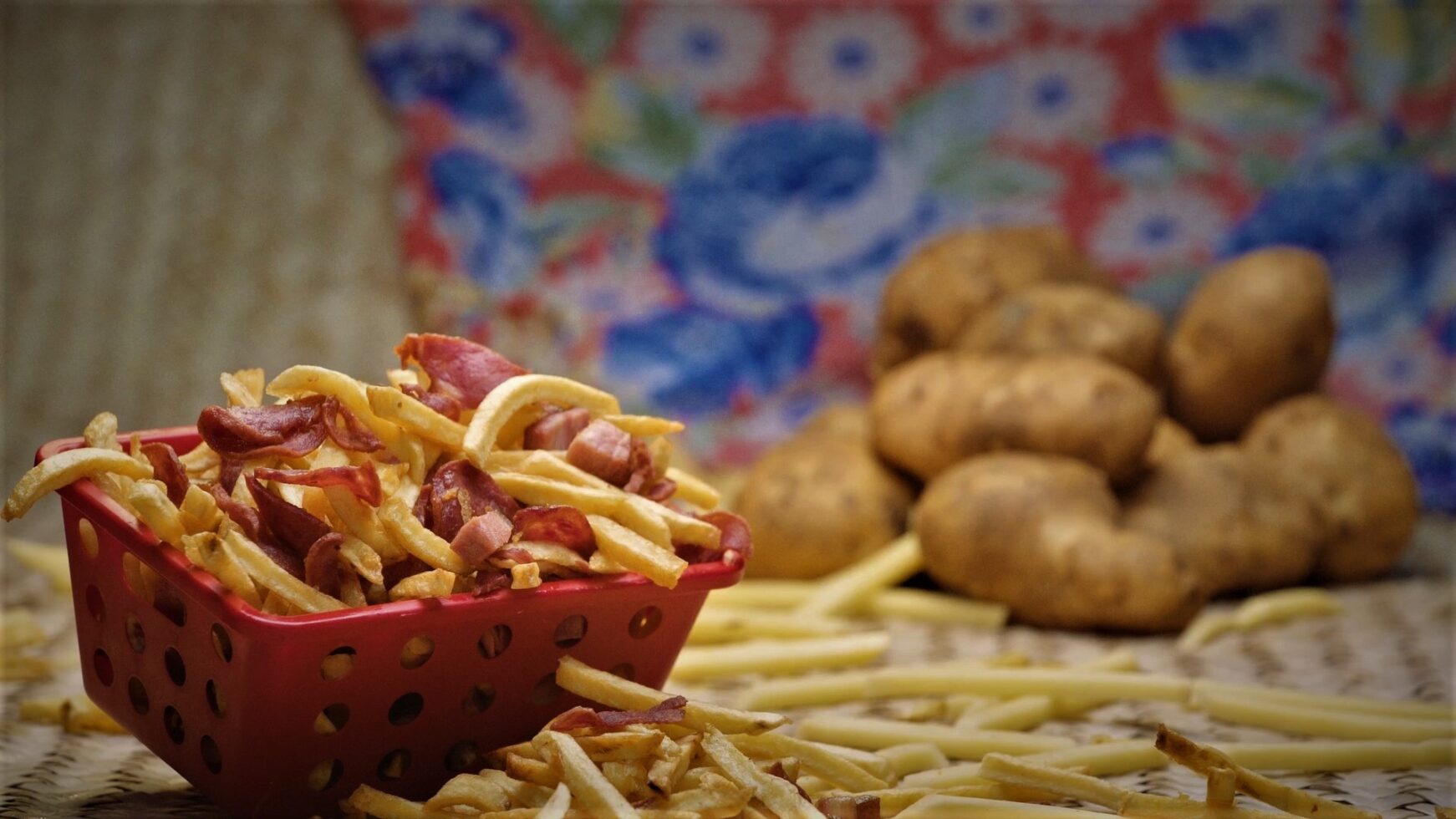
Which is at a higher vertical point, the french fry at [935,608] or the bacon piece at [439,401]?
the french fry at [935,608]

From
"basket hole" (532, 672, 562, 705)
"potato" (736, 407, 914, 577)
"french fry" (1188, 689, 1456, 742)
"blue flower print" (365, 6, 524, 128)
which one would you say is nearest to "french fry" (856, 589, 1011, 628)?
"potato" (736, 407, 914, 577)

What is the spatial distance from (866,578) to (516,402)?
3.80 ft

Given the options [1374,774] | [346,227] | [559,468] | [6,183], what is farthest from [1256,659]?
[6,183]

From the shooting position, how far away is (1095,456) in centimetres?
250

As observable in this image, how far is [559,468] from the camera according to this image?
54.2 inches

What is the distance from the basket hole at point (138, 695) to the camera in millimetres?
1367

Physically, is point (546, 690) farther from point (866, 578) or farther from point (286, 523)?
point (866, 578)

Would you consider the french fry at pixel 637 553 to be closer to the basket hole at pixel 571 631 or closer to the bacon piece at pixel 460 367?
the basket hole at pixel 571 631

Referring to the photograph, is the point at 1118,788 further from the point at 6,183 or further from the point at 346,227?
the point at 6,183

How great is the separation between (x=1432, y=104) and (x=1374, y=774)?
195 cm

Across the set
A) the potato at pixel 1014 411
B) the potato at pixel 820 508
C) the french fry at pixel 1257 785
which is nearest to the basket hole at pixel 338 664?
the french fry at pixel 1257 785

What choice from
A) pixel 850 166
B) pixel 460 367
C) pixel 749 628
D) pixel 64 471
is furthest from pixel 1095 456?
pixel 64 471

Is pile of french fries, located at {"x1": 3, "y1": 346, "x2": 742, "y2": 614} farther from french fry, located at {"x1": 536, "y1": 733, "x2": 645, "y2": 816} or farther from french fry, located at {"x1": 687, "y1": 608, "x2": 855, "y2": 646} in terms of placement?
french fry, located at {"x1": 687, "y1": 608, "x2": 855, "y2": 646}

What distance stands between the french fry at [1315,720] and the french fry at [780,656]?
1.39ft
